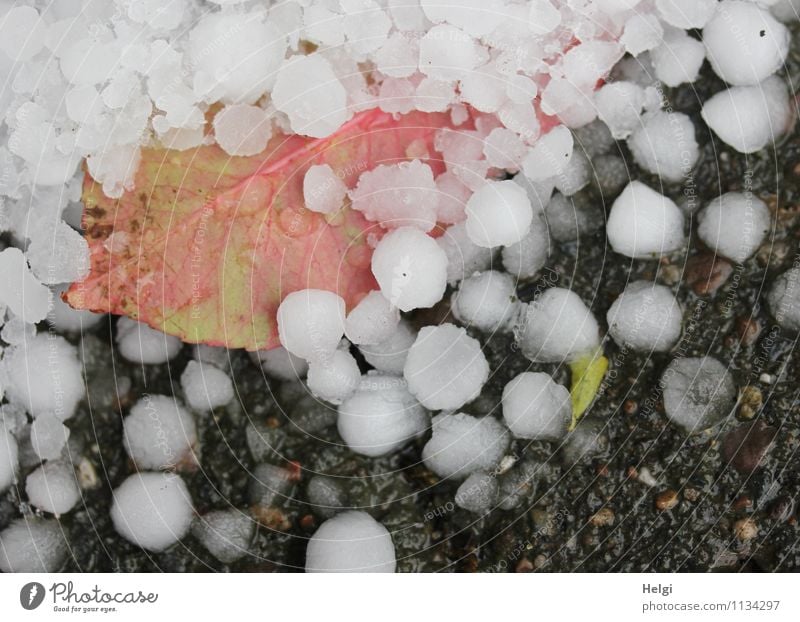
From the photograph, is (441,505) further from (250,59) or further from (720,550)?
(250,59)

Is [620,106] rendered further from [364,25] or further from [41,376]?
[41,376]

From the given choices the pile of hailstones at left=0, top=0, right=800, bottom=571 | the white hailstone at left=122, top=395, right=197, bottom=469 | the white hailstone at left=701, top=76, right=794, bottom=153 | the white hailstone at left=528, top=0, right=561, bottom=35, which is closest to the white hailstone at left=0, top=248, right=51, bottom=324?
the pile of hailstones at left=0, top=0, right=800, bottom=571

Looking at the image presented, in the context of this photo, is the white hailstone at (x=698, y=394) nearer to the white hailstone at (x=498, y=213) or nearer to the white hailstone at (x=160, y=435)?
the white hailstone at (x=498, y=213)

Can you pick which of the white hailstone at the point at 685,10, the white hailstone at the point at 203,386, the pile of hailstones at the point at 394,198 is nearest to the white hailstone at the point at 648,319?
the pile of hailstones at the point at 394,198

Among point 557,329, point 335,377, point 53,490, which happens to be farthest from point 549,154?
point 53,490

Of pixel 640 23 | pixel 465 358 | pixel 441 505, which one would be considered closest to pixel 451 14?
pixel 640 23

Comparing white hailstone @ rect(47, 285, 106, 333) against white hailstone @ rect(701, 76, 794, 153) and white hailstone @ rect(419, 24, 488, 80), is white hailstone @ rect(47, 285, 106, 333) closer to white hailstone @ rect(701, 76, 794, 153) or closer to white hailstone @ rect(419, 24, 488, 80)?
white hailstone @ rect(419, 24, 488, 80)
